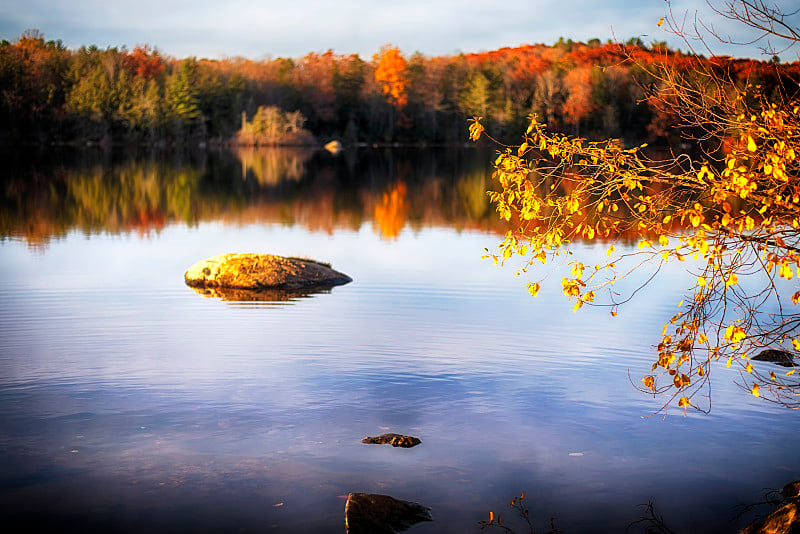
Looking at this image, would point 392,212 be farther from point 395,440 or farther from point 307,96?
point 307,96

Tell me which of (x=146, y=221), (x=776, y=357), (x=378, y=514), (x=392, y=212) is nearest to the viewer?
(x=378, y=514)

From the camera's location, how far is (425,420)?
944 cm

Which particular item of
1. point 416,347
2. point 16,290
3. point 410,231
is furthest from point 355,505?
point 410,231

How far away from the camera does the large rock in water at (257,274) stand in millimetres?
17188

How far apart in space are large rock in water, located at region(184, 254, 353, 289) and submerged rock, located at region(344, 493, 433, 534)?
33.9ft

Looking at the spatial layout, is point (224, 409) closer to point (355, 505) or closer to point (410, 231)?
point (355, 505)

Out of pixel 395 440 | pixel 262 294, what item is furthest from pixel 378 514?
pixel 262 294

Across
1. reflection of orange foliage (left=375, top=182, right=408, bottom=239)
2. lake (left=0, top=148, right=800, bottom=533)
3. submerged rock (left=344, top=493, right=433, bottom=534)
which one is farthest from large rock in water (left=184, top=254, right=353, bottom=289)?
submerged rock (left=344, top=493, right=433, bottom=534)

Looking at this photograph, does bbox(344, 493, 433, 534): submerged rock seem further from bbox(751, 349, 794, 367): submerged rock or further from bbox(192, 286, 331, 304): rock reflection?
bbox(192, 286, 331, 304): rock reflection

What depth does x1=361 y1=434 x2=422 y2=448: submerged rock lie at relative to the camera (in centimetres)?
864

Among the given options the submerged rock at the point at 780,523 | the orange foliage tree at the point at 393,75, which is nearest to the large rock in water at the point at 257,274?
the submerged rock at the point at 780,523

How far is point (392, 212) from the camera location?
34531mm

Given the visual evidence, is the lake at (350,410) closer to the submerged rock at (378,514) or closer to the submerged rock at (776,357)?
the submerged rock at (378,514)

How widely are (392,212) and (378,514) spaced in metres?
27.9
